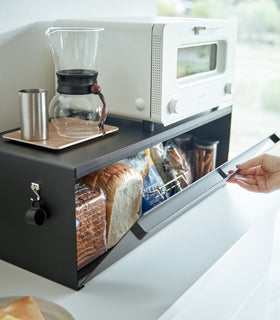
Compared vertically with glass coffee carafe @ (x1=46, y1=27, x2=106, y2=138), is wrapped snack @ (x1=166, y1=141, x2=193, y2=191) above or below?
below

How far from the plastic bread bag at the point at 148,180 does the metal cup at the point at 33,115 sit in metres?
0.30

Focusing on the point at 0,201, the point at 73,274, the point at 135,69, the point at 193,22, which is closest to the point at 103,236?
the point at 73,274

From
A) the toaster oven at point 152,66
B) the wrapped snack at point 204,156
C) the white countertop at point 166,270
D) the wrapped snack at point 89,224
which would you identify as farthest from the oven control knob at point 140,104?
the wrapped snack at point 204,156

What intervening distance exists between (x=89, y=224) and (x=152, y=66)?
40 cm

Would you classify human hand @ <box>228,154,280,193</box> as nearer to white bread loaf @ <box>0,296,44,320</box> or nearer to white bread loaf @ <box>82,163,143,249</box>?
white bread loaf @ <box>82,163,143,249</box>

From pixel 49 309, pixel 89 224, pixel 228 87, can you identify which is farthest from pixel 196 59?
pixel 49 309

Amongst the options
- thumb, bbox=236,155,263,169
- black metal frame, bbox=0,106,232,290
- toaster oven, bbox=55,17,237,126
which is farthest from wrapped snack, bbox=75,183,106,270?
thumb, bbox=236,155,263,169

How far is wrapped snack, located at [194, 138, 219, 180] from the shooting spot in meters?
1.52

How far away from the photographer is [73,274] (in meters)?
0.96

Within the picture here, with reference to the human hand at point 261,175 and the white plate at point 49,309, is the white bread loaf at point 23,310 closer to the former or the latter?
the white plate at point 49,309

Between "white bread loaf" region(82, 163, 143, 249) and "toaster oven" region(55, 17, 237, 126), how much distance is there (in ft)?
0.49

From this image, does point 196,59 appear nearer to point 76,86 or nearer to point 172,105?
point 172,105

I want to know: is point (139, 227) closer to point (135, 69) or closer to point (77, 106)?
point (77, 106)

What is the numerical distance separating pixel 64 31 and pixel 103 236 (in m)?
0.50
